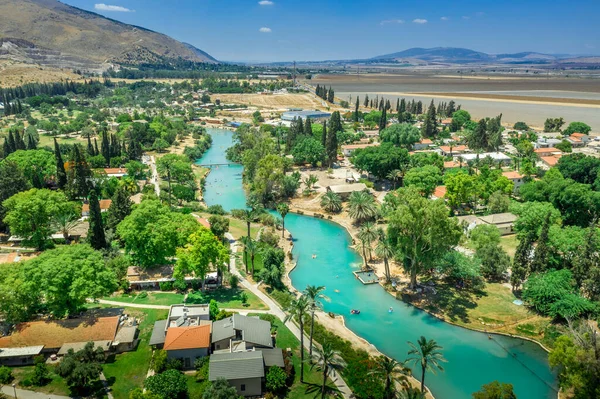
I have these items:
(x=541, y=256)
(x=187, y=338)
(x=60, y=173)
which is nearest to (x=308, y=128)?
(x=60, y=173)

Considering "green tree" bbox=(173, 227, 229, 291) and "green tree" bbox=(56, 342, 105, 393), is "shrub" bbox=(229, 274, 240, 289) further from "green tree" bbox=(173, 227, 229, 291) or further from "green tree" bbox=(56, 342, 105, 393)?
"green tree" bbox=(56, 342, 105, 393)

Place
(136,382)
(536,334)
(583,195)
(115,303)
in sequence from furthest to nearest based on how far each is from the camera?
1. (583,195)
2. (115,303)
3. (536,334)
4. (136,382)

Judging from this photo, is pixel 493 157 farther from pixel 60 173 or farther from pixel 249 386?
pixel 60 173

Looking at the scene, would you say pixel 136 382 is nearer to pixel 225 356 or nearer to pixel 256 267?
pixel 225 356

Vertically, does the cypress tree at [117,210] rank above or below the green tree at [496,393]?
above

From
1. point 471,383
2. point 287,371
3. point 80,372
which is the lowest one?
point 471,383

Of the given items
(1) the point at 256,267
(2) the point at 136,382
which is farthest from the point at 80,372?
(1) the point at 256,267

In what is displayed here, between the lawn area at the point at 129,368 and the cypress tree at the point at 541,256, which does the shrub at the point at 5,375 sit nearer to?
the lawn area at the point at 129,368

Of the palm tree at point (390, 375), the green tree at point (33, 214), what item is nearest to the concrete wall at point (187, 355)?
the palm tree at point (390, 375)

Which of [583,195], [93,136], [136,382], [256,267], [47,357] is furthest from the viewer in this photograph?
[93,136]
